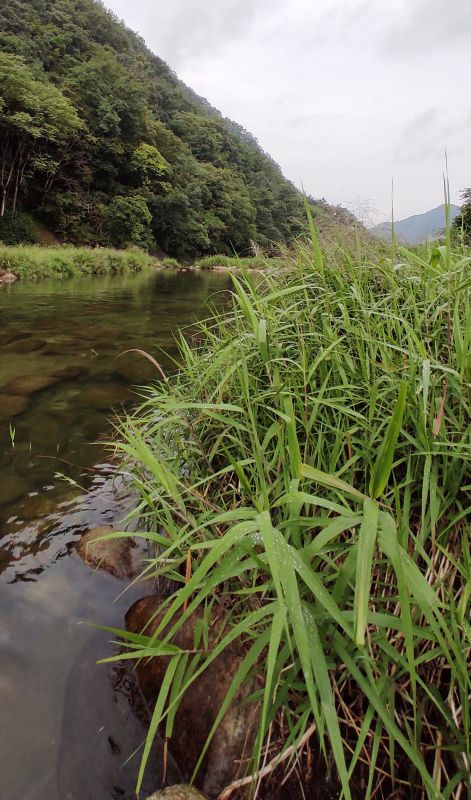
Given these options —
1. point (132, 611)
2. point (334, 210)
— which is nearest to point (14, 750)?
point (132, 611)

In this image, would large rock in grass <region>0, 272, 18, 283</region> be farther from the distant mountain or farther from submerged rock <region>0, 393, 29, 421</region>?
the distant mountain

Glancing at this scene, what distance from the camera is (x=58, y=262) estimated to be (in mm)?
15789

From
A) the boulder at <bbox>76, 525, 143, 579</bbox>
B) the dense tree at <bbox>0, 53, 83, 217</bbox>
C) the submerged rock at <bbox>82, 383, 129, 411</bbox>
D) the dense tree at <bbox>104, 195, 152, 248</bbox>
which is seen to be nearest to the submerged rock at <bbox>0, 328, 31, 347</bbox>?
the submerged rock at <bbox>82, 383, 129, 411</bbox>

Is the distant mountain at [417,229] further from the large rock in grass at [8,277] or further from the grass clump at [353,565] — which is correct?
the large rock in grass at [8,277]

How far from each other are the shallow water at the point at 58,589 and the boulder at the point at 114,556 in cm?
4

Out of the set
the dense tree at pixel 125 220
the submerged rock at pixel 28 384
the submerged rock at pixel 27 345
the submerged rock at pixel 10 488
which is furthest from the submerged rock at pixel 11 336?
the dense tree at pixel 125 220

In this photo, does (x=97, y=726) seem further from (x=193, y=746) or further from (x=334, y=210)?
(x=334, y=210)

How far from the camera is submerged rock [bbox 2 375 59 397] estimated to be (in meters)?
3.95

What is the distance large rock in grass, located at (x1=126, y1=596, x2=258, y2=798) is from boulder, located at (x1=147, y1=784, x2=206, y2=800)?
3 cm

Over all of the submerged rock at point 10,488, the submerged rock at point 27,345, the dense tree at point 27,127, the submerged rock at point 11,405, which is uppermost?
the dense tree at point 27,127

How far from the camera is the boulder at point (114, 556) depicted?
1815mm

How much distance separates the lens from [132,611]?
1.54 m

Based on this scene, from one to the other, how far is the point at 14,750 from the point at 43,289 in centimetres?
1221

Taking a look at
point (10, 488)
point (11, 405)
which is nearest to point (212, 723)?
point (10, 488)
